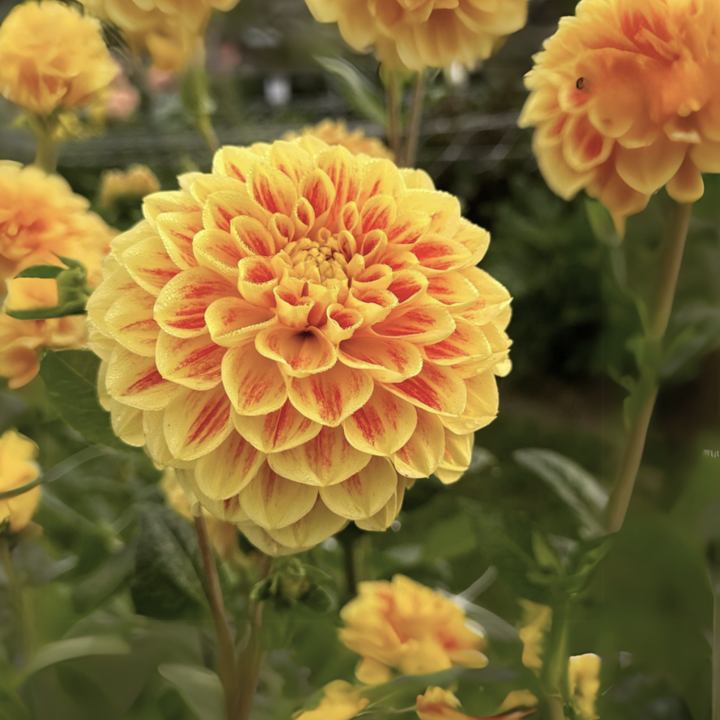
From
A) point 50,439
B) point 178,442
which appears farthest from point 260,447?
point 50,439

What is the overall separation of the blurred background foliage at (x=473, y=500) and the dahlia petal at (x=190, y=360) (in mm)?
60

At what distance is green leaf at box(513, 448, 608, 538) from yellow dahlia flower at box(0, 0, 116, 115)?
22cm

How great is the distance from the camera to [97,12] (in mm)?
224

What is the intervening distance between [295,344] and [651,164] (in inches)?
4.9

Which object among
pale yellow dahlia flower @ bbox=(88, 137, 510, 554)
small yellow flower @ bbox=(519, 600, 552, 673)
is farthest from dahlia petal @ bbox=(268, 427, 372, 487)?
small yellow flower @ bbox=(519, 600, 552, 673)

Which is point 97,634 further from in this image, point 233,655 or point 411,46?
point 411,46

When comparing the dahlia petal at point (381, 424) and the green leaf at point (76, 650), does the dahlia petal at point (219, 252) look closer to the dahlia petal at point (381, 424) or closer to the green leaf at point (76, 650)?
the dahlia petal at point (381, 424)

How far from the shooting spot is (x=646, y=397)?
25 cm

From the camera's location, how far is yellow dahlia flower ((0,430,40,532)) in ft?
0.82

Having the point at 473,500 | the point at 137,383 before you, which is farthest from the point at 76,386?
the point at 473,500

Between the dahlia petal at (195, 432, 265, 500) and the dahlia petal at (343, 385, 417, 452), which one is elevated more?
the dahlia petal at (343, 385, 417, 452)

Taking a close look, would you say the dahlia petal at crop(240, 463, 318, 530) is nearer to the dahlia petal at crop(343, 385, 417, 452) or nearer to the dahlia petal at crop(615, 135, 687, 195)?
the dahlia petal at crop(343, 385, 417, 452)

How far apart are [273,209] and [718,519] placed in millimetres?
189

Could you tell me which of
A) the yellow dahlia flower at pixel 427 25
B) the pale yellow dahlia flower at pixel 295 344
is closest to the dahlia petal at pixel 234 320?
the pale yellow dahlia flower at pixel 295 344
